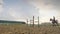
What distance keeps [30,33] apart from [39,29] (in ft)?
1.44

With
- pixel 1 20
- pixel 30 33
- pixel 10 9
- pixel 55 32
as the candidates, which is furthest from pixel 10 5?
pixel 55 32

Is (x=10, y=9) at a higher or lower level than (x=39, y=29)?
higher

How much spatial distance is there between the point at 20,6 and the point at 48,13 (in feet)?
3.71

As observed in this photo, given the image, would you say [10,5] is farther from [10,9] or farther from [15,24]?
[15,24]

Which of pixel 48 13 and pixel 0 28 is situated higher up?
pixel 48 13

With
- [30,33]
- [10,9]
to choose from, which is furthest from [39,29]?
[10,9]

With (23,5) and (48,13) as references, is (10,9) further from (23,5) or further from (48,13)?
(48,13)

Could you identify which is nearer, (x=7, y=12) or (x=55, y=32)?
(x=7, y=12)

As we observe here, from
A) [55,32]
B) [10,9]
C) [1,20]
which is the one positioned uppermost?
[10,9]

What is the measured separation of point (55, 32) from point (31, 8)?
133 centimetres

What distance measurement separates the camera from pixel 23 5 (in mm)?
6461

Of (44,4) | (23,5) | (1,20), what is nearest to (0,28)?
(1,20)

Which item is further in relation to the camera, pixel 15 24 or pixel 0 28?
pixel 15 24

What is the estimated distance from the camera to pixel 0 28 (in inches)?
236
